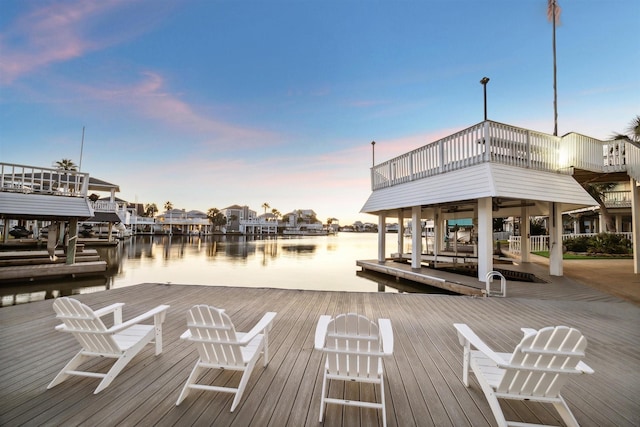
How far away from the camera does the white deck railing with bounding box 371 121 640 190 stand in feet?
26.3

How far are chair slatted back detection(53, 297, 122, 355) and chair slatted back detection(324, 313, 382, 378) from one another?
79.8 inches

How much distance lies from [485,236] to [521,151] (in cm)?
304

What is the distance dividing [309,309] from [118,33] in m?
11.8

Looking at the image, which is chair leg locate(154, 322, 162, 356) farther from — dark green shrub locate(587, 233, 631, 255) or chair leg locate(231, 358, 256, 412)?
dark green shrub locate(587, 233, 631, 255)

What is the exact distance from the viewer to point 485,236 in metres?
7.66

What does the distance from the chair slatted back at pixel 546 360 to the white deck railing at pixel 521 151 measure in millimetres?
6958

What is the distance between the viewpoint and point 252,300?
6172 mm

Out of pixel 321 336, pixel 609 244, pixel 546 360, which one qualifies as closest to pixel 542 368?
pixel 546 360

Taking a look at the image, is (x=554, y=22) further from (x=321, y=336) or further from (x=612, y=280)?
(x=321, y=336)

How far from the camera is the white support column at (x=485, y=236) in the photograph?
7609mm

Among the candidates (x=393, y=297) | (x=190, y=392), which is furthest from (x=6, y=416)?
(x=393, y=297)

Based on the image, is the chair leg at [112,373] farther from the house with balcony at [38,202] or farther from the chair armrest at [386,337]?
the house with balcony at [38,202]

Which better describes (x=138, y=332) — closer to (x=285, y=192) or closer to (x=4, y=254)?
(x=4, y=254)

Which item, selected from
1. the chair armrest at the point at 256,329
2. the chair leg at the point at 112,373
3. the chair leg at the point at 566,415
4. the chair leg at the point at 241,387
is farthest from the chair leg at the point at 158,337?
the chair leg at the point at 566,415
